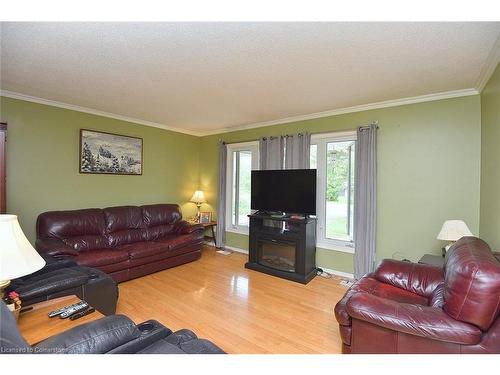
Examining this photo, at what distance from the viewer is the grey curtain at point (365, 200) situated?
343cm

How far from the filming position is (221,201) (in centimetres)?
512

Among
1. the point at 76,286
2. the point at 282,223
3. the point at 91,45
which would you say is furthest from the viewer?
the point at 282,223

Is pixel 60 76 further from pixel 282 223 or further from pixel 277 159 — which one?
pixel 282 223

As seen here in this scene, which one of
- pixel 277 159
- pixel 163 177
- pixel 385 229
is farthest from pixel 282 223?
pixel 163 177

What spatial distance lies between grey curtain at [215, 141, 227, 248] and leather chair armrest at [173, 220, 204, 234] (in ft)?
2.05

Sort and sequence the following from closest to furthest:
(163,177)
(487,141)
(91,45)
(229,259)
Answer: (91,45) < (487,141) < (229,259) < (163,177)

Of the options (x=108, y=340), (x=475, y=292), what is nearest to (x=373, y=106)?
(x=475, y=292)

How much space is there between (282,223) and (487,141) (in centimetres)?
272

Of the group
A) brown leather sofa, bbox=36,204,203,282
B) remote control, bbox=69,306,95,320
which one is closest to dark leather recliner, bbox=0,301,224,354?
remote control, bbox=69,306,95,320

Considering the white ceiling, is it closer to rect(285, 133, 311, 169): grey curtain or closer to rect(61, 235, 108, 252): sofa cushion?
rect(285, 133, 311, 169): grey curtain

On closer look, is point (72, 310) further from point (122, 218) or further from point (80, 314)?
point (122, 218)

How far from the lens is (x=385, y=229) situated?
11.2 feet

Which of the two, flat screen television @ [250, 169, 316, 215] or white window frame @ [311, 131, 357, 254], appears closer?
flat screen television @ [250, 169, 316, 215]

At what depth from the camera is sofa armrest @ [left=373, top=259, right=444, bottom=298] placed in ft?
7.05
